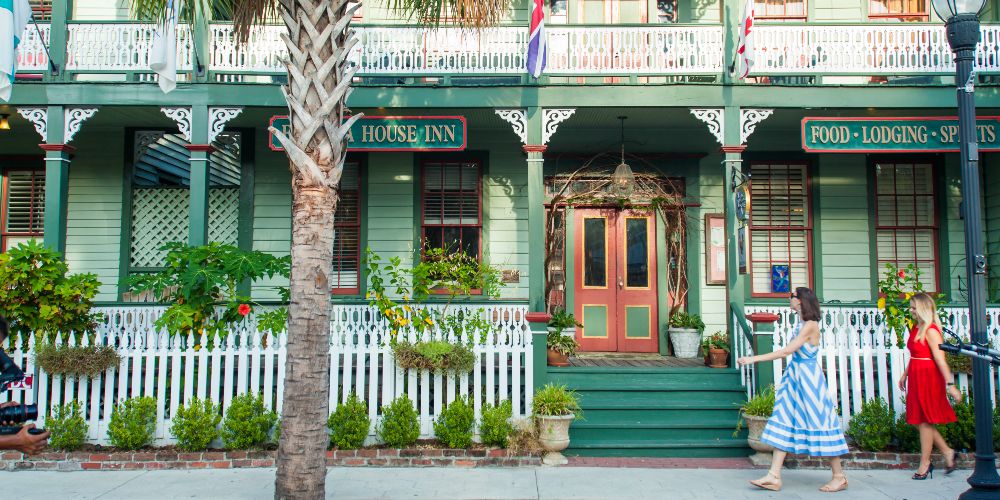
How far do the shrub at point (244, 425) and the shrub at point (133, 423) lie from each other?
0.77 meters

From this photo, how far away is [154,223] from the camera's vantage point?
11.4m

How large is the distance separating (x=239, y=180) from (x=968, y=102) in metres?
10.1

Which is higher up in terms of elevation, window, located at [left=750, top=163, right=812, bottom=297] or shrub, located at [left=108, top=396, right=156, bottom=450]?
window, located at [left=750, top=163, right=812, bottom=297]

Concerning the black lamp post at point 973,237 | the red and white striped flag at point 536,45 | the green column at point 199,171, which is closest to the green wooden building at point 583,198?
the green column at point 199,171

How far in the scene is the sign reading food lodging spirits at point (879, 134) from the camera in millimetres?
9312

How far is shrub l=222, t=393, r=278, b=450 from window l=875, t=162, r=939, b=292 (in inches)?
390

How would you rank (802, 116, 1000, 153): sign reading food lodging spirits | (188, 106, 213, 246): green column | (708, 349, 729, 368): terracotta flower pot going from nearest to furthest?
(708, 349, 729, 368): terracotta flower pot
(188, 106, 213, 246): green column
(802, 116, 1000, 153): sign reading food lodging spirits

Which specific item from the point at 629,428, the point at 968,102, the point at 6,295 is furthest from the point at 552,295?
the point at 6,295

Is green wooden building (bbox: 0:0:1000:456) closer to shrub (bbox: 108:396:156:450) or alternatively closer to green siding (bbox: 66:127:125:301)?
green siding (bbox: 66:127:125:301)

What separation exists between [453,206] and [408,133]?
7.10 feet

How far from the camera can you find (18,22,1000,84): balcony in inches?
370

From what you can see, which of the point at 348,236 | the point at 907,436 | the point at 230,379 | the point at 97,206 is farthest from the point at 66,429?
the point at 907,436

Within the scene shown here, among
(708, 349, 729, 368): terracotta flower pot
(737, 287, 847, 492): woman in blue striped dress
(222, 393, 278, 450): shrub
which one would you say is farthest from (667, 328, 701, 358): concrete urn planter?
(222, 393, 278, 450): shrub

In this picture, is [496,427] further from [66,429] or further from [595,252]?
[595,252]
